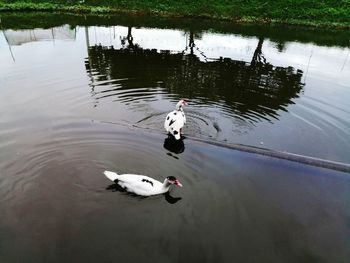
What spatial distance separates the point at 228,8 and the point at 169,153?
25232 millimetres

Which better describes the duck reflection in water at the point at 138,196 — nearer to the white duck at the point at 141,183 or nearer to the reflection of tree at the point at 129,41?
the white duck at the point at 141,183

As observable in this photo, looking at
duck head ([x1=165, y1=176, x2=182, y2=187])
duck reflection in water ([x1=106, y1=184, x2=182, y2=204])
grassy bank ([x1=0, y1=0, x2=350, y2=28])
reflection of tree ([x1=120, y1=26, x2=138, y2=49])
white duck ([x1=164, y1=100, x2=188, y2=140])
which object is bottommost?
duck reflection in water ([x1=106, y1=184, x2=182, y2=204])

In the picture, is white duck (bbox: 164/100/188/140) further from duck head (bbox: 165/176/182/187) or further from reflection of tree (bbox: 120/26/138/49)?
reflection of tree (bbox: 120/26/138/49)

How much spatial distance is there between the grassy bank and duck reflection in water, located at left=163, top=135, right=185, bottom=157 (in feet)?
75.1

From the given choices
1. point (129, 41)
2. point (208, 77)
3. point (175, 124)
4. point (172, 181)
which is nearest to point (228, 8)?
point (129, 41)

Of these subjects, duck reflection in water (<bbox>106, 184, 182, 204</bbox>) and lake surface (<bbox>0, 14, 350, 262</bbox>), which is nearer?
lake surface (<bbox>0, 14, 350, 262</bbox>)

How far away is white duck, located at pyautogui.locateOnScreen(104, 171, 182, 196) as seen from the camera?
29.5 ft

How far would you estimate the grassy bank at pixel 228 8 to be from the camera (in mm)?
31875

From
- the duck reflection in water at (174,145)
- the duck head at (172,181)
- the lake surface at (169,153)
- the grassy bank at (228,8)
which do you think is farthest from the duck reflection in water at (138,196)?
the grassy bank at (228,8)

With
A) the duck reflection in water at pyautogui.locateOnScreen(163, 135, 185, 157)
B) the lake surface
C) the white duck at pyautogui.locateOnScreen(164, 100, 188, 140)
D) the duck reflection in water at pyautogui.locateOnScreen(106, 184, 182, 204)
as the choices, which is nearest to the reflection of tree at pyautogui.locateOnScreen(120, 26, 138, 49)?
the lake surface

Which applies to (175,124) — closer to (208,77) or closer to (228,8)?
(208,77)

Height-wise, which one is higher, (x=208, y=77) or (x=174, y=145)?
(x=208, y=77)

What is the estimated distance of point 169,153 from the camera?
11164mm

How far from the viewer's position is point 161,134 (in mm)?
12031
